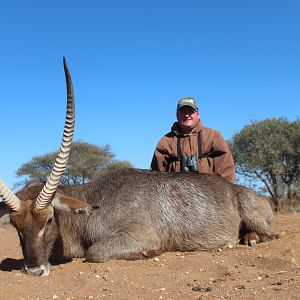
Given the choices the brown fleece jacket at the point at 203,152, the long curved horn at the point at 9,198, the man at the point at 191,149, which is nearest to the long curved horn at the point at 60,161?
the long curved horn at the point at 9,198

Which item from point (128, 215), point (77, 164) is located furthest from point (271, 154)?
Answer: point (128, 215)

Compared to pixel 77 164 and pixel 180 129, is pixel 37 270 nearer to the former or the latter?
pixel 180 129

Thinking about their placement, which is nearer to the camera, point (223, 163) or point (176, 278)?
point (176, 278)

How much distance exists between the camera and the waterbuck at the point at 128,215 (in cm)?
595

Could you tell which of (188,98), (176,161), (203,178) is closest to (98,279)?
(203,178)

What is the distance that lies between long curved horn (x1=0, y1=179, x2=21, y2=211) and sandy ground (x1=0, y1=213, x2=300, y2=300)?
2.38 feet

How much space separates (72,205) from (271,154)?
2115 cm

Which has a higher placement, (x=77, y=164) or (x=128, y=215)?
(x=77, y=164)

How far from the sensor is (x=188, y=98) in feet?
31.0

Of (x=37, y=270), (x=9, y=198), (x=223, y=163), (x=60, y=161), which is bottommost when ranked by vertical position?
(x=37, y=270)

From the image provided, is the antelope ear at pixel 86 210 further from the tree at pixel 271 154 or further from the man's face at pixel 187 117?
the tree at pixel 271 154

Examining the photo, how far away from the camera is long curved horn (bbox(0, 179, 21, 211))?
5.89 m

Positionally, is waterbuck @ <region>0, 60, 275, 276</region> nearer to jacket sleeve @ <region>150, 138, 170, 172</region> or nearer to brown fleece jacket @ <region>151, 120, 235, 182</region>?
brown fleece jacket @ <region>151, 120, 235, 182</region>

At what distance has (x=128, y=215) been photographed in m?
6.82
